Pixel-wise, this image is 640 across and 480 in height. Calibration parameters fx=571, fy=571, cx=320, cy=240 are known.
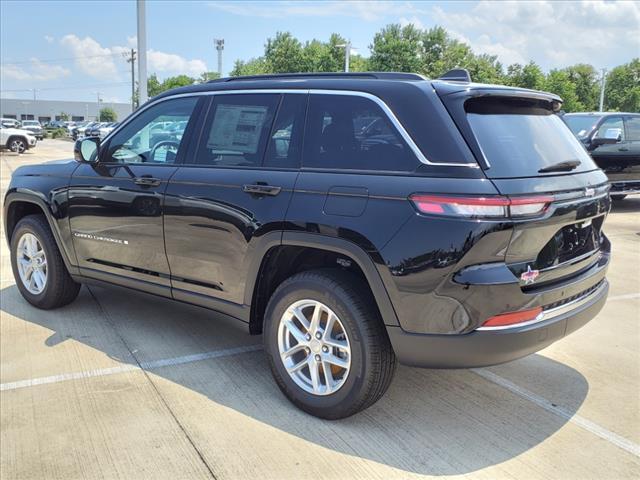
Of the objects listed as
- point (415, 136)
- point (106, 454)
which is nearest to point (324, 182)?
point (415, 136)

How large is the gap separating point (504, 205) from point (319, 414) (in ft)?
5.00

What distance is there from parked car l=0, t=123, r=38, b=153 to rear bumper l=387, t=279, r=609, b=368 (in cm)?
A: 2876

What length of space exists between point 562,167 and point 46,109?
481 feet

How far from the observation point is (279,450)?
2.91 m

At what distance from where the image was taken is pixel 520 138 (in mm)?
2994

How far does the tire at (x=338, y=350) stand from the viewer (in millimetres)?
2922

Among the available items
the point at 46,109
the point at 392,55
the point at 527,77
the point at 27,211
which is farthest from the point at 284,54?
the point at 46,109

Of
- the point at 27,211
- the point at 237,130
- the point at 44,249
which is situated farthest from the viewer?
the point at 27,211

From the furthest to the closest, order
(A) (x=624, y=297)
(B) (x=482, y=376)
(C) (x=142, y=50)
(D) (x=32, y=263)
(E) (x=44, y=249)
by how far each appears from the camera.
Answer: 1. (C) (x=142, y=50)
2. (A) (x=624, y=297)
3. (D) (x=32, y=263)
4. (E) (x=44, y=249)
5. (B) (x=482, y=376)

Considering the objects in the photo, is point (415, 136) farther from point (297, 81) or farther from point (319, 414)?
point (319, 414)

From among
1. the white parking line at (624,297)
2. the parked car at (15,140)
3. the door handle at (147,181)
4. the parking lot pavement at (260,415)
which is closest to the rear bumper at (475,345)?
the parking lot pavement at (260,415)

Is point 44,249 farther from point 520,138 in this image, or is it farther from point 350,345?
point 520,138

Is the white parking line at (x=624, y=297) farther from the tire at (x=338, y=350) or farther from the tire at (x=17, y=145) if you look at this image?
the tire at (x=17, y=145)

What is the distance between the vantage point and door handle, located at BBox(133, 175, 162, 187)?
12.8 ft
